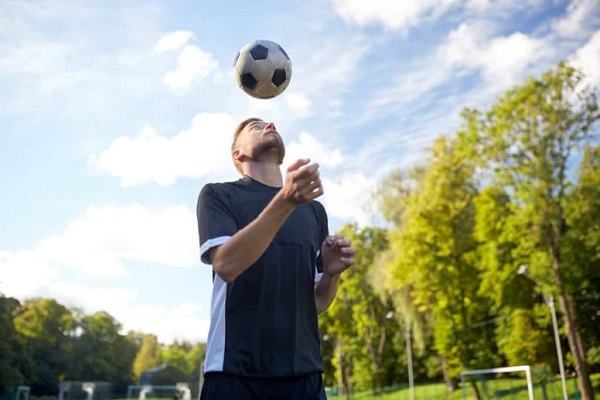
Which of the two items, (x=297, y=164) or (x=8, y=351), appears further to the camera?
(x=8, y=351)

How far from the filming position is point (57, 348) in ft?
225

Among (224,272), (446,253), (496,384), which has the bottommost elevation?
(496,384)

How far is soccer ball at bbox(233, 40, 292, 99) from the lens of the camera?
4270 mm

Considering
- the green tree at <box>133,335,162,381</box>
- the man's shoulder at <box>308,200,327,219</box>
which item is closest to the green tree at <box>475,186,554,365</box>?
the man's shoulder at <box>308,200,327,219</box>

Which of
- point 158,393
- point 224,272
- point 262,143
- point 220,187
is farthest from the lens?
point 158,393

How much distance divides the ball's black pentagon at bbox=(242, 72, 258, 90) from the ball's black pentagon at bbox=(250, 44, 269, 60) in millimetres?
143

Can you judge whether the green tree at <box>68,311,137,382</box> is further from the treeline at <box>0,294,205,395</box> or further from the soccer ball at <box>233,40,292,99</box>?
the soccer ball at <box>233,40,292,99</box>

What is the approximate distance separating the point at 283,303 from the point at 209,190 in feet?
2.33

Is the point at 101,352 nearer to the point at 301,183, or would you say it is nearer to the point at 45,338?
the point at 45,338

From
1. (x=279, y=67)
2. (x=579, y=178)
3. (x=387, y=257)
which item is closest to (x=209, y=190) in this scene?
(x=279, y=67)

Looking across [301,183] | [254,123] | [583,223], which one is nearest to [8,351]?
[583,223]

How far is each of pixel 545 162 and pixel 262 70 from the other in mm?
21212

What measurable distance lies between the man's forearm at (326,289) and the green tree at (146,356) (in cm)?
10200

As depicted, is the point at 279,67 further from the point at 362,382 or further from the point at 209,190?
the point at 362,382
